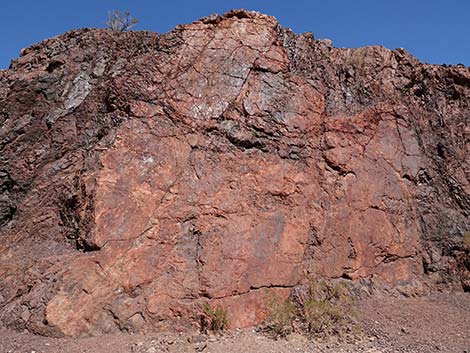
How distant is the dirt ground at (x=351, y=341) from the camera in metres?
5.86

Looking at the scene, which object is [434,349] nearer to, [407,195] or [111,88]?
[407,195]

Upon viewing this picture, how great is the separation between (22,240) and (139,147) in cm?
228

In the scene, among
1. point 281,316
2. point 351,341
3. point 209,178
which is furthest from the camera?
point 209,178

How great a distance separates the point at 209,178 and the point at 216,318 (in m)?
2.05

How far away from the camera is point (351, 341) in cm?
638

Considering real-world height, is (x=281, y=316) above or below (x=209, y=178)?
below

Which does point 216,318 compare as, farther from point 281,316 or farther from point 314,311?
point 314,311

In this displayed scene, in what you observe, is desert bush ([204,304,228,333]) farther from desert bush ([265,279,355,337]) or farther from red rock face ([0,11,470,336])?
desert bush ([265,279,355,337])

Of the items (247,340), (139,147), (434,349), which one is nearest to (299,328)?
(247,340)

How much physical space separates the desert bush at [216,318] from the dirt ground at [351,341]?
139 millimetres

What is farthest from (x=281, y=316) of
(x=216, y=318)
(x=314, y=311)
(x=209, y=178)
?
(x=209, y=178)

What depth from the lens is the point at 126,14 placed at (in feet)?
29.9

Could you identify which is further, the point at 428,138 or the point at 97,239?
the point at 428,138

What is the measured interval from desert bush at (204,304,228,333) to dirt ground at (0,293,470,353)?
139 millimetres
